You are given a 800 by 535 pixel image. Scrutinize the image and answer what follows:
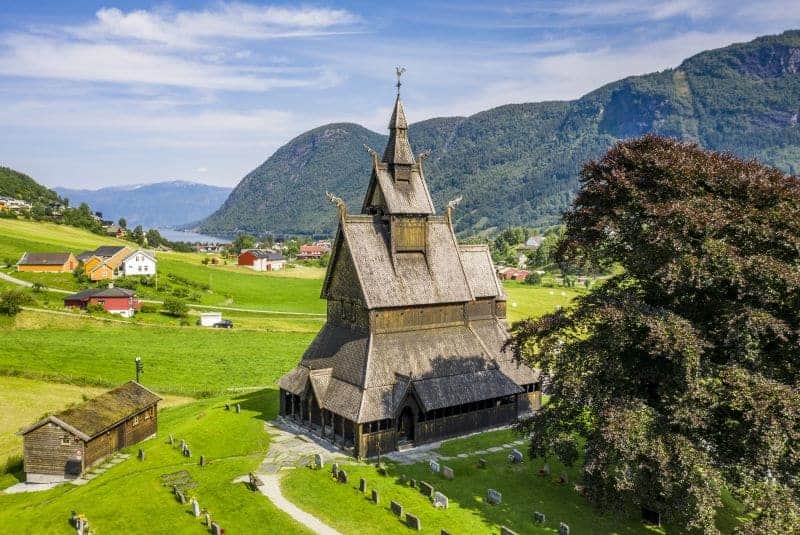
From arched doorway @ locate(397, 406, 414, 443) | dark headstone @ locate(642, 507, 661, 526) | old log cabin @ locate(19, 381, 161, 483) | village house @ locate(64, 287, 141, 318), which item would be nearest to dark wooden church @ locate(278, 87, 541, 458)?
arched doorway @ locate(397, 406, 414, 443)

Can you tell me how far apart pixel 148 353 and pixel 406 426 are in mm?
42901

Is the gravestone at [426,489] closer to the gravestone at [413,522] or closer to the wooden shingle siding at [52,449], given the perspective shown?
the gravestone at [413,522]

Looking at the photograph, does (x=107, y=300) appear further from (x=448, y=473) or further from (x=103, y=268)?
(x=448, y=473)

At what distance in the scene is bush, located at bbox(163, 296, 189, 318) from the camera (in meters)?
89.3

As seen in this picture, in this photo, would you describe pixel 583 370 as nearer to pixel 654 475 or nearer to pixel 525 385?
pixel 654 475

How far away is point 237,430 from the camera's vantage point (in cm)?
4362

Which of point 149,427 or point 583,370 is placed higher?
point 583,370

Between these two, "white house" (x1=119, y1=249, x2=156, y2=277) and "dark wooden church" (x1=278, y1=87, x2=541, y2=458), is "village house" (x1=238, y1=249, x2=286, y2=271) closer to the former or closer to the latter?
"white house" (x1=119, y1=249, x2=156, y2=277)

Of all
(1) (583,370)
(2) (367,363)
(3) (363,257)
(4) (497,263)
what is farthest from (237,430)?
(4) (497,263)

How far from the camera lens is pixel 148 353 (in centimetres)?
7044

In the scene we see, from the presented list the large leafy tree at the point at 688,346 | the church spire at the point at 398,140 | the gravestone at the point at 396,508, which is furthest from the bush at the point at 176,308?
the large leafy tree at the point at 688,346

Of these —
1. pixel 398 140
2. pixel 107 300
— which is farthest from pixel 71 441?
pixel 107 300

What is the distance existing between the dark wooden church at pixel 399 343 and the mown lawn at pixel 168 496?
5703 mm

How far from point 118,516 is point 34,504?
854 centimetres
